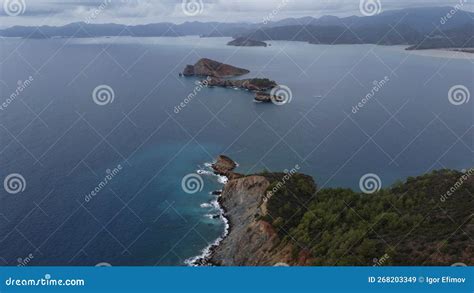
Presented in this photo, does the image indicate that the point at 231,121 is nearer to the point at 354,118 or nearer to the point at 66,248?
the point at 354,118

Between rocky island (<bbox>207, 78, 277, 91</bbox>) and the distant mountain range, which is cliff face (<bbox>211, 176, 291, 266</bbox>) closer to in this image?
rocky island (<bbox>207, 78, 277, 91</bbox>)

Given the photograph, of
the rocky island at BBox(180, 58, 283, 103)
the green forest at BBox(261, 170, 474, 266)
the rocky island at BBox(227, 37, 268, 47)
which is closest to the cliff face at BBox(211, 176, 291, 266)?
the green forest at BBox(261, 170, 474, 266)

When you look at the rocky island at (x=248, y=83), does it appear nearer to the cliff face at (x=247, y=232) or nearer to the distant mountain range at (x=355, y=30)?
the cliff face at (x=247, y=232)

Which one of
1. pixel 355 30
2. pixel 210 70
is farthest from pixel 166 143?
pixel 355 30

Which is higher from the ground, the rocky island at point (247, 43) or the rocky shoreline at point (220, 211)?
the rocky island at point (247, 43)

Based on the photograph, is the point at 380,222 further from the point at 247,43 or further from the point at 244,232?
the point at 247,43

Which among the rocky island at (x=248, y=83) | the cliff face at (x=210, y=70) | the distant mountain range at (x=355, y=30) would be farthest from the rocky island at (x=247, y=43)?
the rocky island at (x=248, y=83)
